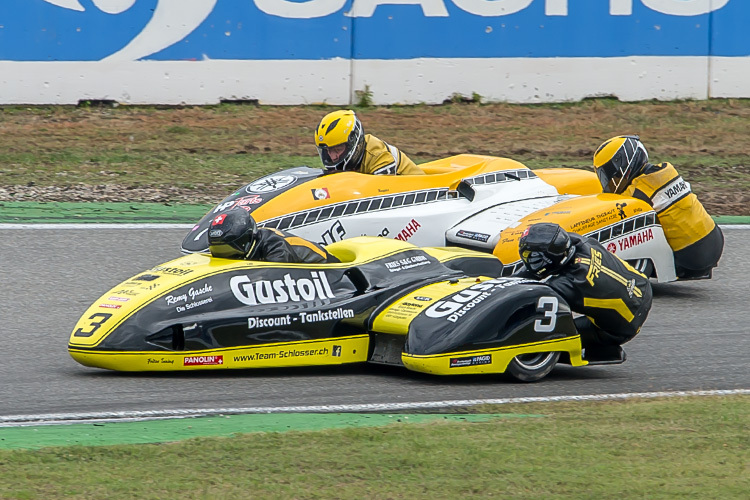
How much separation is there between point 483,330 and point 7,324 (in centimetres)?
297

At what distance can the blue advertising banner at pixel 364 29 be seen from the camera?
1330 cm

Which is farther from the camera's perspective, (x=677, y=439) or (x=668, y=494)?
(x=677, y=439)

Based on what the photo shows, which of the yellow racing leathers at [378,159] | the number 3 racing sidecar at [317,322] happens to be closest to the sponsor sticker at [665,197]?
the yellow racing leathers at [378,159]

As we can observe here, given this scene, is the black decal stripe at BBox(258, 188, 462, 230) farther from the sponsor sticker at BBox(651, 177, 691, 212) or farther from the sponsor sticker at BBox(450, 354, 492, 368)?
the sponsor sticker at BBox(450, 354, 492, 368)

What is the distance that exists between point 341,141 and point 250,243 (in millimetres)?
2530

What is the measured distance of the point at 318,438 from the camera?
5.03 metres

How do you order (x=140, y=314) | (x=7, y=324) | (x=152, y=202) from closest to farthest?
(x=140, y=314), (x=7, y=324), (x=152, y=202)

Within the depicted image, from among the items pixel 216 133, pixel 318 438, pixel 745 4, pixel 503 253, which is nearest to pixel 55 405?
pixel 318 438

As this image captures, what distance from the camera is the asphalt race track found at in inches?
230

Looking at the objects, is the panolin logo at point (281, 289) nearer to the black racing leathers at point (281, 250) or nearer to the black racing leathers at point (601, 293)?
the black racing leathers at point (281, 250)

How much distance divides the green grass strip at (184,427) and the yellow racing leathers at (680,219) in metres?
3.47

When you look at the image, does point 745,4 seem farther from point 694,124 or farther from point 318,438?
point 318,438

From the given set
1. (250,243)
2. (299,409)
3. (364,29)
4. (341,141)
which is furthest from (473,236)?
(364,29)

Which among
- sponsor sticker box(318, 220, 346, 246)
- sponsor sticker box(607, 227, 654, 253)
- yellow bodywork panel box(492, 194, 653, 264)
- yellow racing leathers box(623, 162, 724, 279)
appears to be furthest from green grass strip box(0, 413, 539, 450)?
yellow racing leathers box(623, 162, 724, 279)
